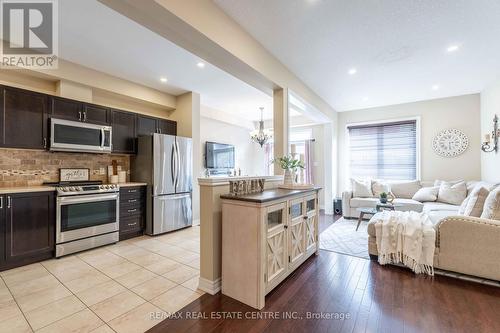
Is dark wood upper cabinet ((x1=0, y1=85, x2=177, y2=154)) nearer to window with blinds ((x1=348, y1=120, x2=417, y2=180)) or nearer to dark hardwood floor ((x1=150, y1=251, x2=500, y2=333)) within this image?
dark hardwood floor ((x1=150, y1=251, x2=500, y2=333))

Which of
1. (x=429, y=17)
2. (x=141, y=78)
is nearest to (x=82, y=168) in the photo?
(x=141, y=78)

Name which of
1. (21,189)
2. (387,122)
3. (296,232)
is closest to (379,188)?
(387,122)

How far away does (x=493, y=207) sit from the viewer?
249 cm

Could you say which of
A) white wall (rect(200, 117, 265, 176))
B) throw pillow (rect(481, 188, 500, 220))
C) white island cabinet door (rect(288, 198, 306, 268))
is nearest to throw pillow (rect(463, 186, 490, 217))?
throw pillow (rect(481, 188, 500, 220))

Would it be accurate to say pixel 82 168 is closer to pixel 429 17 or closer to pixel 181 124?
pixel 181 124

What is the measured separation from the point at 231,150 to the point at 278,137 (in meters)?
3.35

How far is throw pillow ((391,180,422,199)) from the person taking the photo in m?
5.25

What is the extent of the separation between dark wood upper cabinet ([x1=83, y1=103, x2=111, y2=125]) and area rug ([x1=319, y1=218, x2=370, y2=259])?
13.9 feet

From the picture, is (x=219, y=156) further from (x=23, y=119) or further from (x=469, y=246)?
(x=469, y=246)

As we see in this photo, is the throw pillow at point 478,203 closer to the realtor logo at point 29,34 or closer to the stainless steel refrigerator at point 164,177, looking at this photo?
the stainless steel refrigerator at point 164,177

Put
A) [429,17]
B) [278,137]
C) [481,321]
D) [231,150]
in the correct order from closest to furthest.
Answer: [481,321]
[429,17]
[278,137]
[231,150]

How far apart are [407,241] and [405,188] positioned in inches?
127

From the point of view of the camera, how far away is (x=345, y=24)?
2527 mm

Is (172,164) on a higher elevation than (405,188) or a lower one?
higher
